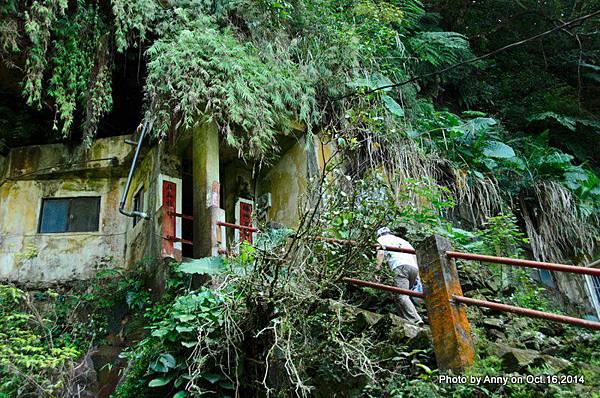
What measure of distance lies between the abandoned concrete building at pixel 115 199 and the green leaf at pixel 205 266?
2.96m

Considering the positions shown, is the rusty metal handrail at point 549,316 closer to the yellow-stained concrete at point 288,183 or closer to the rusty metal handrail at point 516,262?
the rusty metal handrail at point 516,262

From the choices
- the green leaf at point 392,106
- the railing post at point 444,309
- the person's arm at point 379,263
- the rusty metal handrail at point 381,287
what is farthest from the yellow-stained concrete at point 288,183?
the railing post at point 444,309

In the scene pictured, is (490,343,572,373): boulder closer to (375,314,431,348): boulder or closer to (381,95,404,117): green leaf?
(375,314,431,348): boulder

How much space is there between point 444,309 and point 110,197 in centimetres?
883

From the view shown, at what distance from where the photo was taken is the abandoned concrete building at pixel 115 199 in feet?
30.1

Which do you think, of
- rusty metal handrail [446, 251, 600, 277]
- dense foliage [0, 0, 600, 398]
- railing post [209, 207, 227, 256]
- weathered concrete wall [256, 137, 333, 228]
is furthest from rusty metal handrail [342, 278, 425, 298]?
weathered concrete wall [256, 137, 333, 228]

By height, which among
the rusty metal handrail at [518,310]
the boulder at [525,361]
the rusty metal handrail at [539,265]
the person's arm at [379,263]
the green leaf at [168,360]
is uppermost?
the person's arm at [379,263]

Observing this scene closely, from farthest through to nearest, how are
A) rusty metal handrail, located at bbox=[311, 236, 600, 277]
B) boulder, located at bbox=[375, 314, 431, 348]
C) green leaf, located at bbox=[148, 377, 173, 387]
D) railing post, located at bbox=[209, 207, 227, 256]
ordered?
railing post, located at bbox=[209, 207, 227, 256], green leaf, located at bbox=[148, 377, 173, 387], boulder, located at bbox=[375, 314, 431, 348], rusty metal handrail, located at bbox=[311, 236, 600, 277]

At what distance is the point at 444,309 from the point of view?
3.86 m

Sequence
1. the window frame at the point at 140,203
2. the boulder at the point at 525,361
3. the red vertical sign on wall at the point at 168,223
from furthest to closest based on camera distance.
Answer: the window frame at the point at 140,203 < the red vertical sign on wall at the point at 168,223 < the boulder at the point at 525,361

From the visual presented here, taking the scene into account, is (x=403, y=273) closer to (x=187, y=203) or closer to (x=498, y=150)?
(x=498, y=150)

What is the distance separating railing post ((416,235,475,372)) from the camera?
3.64 meters

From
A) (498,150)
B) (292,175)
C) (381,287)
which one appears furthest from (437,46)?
(381,287)

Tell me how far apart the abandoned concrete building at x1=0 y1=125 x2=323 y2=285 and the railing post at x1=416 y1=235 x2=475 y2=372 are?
4.89m
